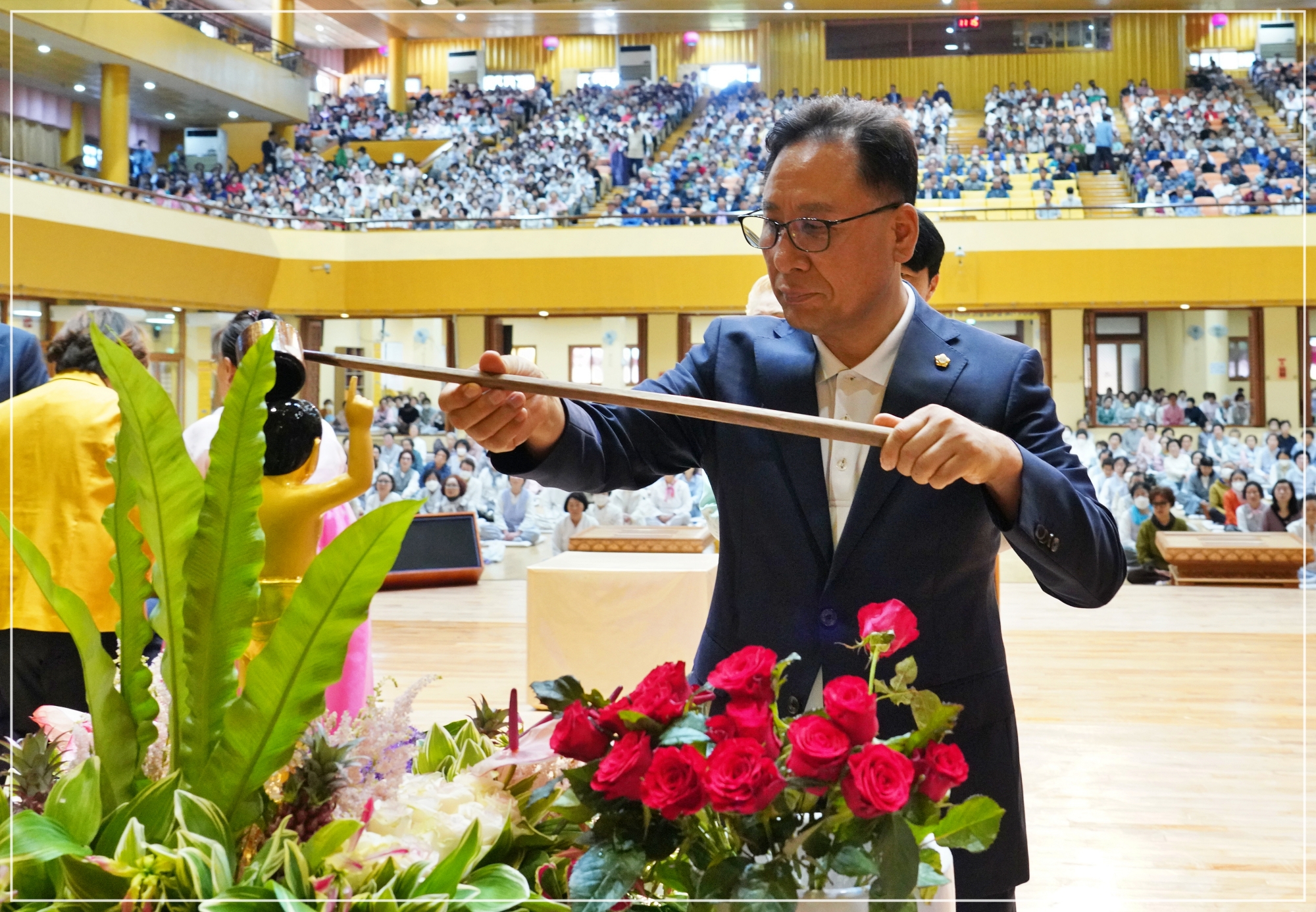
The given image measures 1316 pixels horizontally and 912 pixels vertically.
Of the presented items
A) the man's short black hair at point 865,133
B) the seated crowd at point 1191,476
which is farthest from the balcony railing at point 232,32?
the man's short black hair at point 865,133

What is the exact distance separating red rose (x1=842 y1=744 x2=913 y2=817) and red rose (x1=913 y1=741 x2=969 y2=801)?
2 cm

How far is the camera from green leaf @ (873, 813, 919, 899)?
25.6 inches

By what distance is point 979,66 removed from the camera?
16.2 metres

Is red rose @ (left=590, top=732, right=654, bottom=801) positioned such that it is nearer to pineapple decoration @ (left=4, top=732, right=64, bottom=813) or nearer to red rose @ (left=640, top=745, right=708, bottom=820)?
red rose @ (left=640, top=745, right=708, bottom=820)

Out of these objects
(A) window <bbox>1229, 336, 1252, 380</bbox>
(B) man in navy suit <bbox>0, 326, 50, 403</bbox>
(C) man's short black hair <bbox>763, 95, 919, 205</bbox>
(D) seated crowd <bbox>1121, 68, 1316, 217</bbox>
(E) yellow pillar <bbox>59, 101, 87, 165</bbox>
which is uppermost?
(E) yellow pillar <bbox>59, 101, 87, 165</bbox>

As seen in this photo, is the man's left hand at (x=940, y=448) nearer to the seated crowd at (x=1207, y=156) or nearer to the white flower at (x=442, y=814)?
the white flower at (x=442, y=814)

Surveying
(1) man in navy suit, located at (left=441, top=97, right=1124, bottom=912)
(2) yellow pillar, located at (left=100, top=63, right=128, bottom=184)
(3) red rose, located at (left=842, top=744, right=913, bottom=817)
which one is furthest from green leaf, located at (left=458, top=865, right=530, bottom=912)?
(2) yellow pillar, located at (left=100, top=63, right=128, bottom=184)

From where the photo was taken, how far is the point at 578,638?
389 cm

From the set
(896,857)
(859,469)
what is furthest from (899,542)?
(896,857)

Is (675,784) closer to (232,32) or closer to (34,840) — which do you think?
(34,840)

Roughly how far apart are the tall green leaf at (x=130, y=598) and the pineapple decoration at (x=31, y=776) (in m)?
0.08

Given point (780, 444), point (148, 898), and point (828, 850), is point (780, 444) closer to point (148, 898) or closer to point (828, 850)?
point (828, 850)

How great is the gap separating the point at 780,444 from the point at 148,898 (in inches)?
27.7

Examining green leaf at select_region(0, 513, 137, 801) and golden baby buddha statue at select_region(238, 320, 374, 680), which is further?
golden baby buddha statue at select_region(238, 320, 374, 680)
